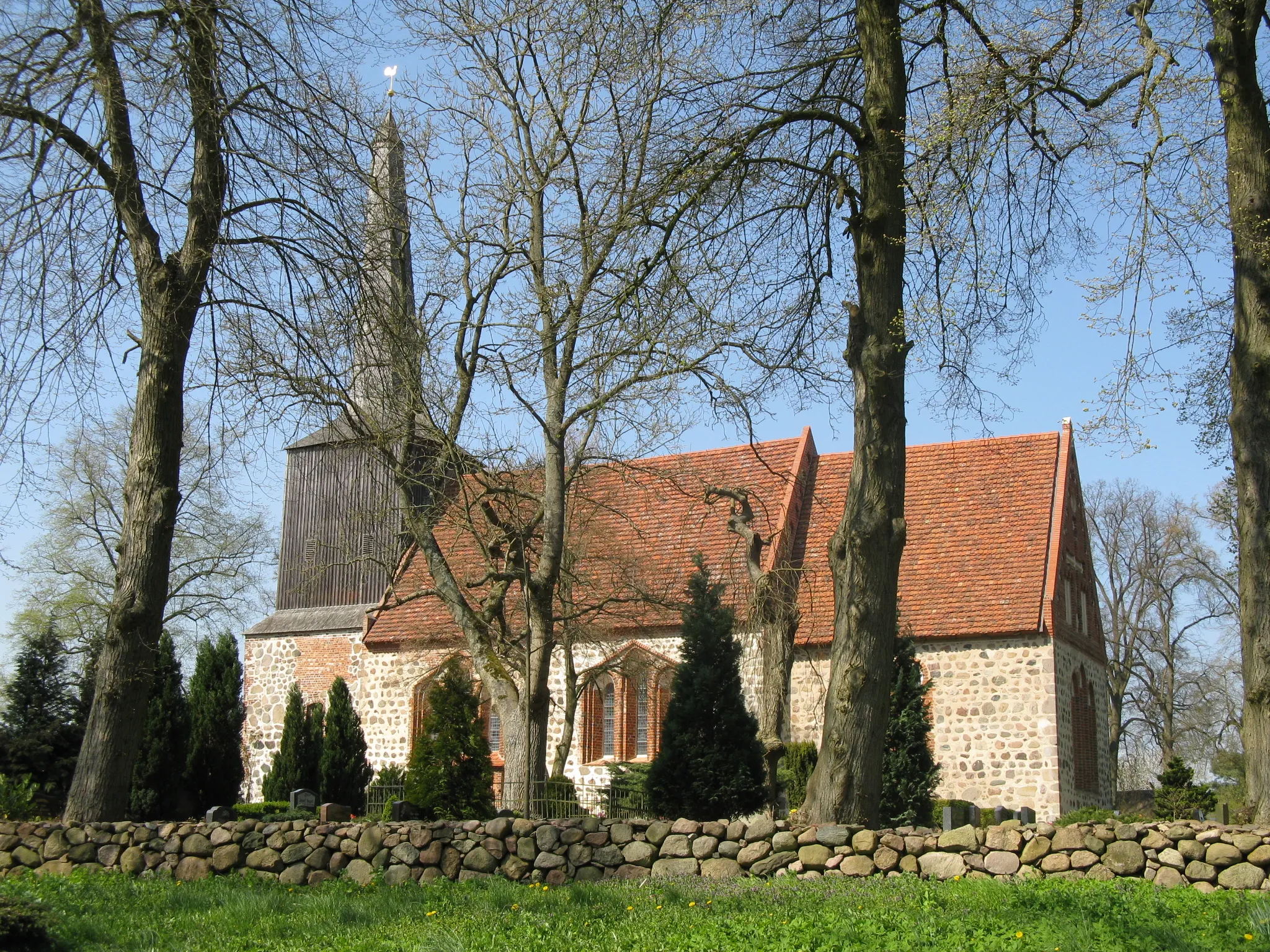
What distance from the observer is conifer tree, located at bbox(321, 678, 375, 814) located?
2058 cm

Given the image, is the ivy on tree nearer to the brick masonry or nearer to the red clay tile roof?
the red clay tile roof

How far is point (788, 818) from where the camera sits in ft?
30.4

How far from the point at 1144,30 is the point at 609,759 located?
50.8 feet

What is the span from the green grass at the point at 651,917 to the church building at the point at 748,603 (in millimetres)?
6959

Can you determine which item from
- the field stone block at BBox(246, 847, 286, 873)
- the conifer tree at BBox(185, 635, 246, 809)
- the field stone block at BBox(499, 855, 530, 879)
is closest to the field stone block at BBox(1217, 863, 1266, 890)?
the field stone block at BBox(499, 855, 530, 879)

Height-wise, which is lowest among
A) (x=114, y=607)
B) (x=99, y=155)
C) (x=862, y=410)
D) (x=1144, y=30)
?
(x=114, y=607)

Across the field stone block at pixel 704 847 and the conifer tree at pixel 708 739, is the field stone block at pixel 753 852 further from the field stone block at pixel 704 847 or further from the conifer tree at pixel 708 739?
the conifer tree at pixel 708 739

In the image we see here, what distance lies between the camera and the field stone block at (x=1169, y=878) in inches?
326

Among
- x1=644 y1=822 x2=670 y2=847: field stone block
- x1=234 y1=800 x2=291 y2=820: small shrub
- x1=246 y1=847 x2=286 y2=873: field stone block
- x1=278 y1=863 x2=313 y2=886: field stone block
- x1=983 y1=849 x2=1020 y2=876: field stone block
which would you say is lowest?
x1=234 y1=800 x2=291 y2=820: small shrub

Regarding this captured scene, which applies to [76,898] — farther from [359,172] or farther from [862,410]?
[862,410]

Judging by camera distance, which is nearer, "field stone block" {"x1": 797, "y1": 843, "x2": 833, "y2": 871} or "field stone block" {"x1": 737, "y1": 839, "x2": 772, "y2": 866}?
"field stone block" {"x1": 797, "y1": 843, "x2": 833, "y2": 871}

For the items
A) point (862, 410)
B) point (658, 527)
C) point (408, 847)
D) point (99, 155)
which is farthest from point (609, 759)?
point (99, 155)

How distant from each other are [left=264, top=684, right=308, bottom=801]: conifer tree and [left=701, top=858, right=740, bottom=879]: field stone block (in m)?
13.5

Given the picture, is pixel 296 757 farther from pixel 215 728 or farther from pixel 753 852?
pixel 753 852
